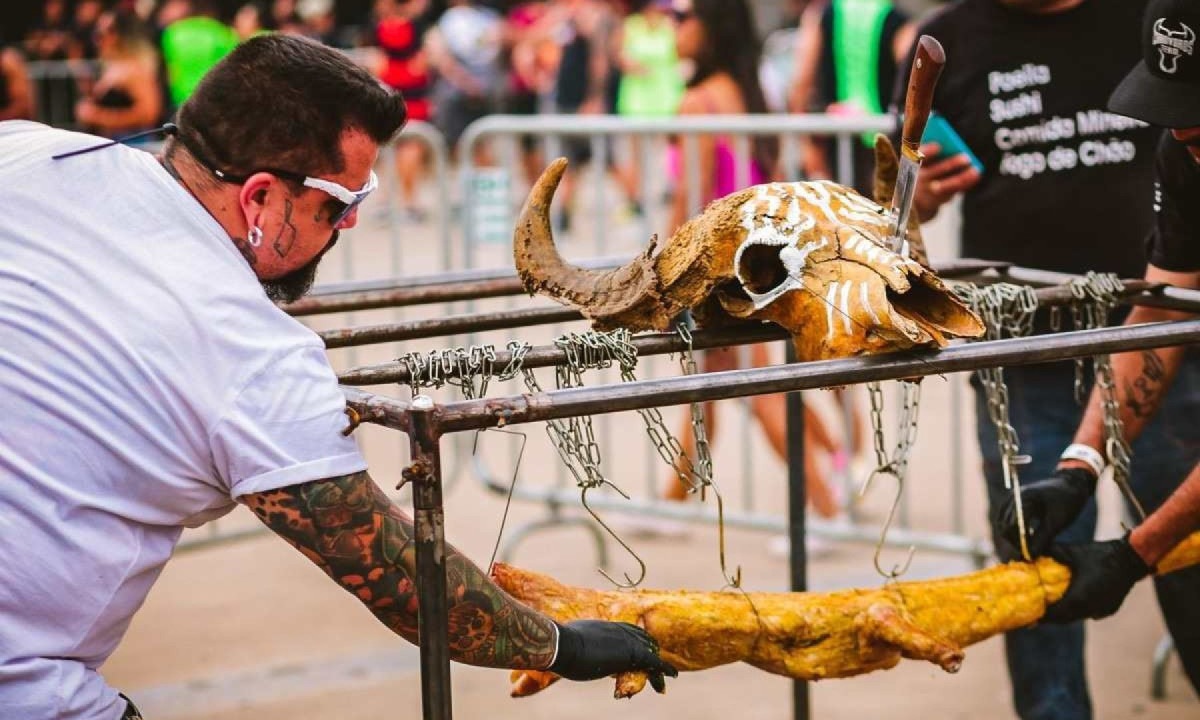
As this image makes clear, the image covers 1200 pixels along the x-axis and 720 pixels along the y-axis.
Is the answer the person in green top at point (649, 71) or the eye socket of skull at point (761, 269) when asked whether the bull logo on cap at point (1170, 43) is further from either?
the person in green top at point (649, 71)

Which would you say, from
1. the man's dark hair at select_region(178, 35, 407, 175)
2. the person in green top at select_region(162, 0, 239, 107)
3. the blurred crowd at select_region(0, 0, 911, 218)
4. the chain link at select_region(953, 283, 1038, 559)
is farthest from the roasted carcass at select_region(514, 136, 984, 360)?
the person in green top at select_region(162, 0, 239, 107)

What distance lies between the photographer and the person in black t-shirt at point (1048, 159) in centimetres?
369

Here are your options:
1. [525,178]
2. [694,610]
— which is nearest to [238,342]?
[694,610]

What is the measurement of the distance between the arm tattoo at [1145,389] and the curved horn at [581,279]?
1.17 meters

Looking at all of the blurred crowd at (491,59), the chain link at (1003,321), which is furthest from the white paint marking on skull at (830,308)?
the blurred crowd at (491,59)

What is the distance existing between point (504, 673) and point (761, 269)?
8.00 feet

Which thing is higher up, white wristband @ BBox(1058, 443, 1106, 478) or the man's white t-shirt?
the man's white t-shirt

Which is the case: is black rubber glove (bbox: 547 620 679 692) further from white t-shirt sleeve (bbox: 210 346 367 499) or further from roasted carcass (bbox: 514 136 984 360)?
roasted carcass (bbox: 514 136 984 360)

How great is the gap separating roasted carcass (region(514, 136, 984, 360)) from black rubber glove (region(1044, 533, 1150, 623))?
23.9 inches

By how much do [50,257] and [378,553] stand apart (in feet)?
2.00

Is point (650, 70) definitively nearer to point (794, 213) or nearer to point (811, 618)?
point (794, 213)

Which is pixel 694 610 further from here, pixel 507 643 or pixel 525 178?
pixel 525 178

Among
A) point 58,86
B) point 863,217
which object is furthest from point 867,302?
point 58,86

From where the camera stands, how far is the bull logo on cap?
9.21ft
